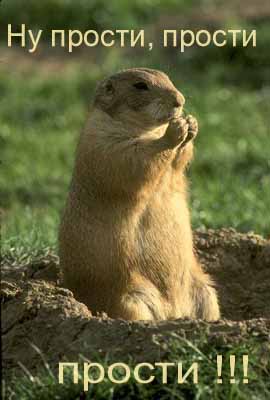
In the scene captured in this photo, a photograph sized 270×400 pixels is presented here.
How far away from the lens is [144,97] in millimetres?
6156

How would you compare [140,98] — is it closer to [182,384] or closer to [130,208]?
[130,208]

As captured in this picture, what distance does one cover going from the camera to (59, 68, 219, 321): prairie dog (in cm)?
593

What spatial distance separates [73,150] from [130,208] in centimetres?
592

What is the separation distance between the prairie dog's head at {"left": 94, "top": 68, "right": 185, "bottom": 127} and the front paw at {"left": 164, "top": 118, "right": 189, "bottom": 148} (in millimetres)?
78

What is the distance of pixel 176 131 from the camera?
230 inches

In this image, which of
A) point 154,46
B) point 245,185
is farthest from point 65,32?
point 245,185

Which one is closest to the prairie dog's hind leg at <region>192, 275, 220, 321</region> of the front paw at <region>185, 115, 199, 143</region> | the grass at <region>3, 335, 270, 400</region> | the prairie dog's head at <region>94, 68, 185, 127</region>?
the front paw at <region>185, 115, 199, 143</region>

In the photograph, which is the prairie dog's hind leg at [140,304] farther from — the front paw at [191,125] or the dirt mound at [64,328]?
the front paw at [191,125]

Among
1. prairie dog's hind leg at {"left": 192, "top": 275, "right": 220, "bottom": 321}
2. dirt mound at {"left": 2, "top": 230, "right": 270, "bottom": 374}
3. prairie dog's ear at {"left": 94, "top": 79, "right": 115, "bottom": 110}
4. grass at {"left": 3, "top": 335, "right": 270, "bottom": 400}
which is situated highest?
prairie dog's ear at {"left": 94, "top": 79, "right": 115, "bottom": 110}

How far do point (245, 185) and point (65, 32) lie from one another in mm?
6334

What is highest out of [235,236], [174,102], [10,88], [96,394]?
[10,88]

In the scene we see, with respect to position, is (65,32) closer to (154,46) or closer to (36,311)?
(154,46)

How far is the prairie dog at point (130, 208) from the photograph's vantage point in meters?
5.93

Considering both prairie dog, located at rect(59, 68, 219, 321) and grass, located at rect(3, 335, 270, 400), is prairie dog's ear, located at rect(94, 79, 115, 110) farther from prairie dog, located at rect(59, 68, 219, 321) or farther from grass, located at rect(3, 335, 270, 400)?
grass, located at rect(3, 335, 270, 400)
